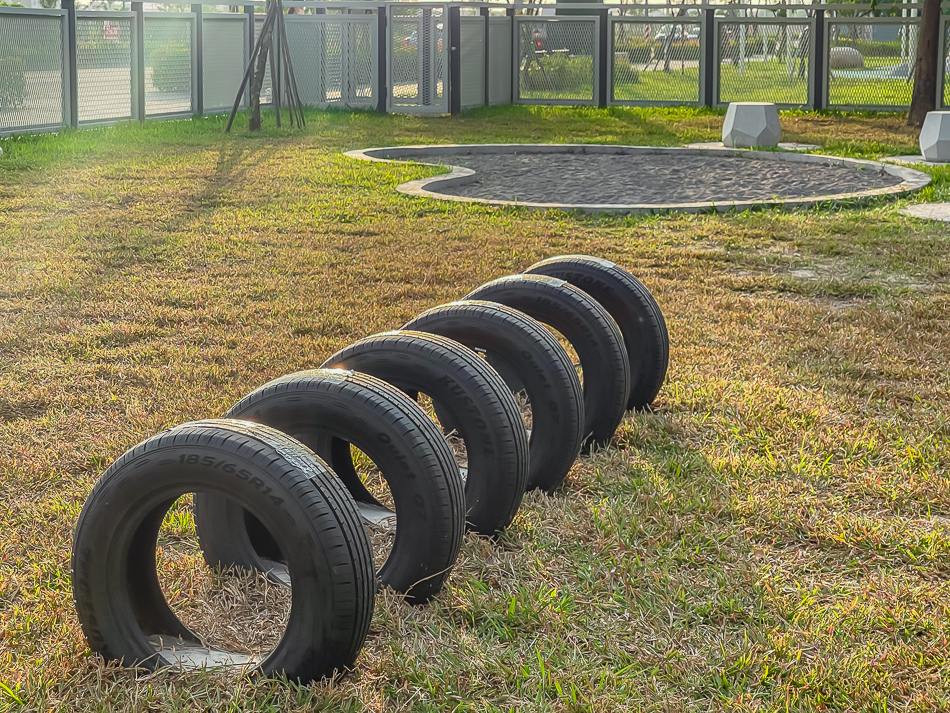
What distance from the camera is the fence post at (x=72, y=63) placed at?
59.6ft

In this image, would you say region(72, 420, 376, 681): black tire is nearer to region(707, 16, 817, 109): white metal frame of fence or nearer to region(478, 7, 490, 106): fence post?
region(707, 16, 817, 109): white metal frame of fence

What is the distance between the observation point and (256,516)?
2.72 metres

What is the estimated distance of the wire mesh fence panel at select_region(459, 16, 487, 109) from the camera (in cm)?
2459

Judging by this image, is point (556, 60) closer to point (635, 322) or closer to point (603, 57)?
point (603, 57)

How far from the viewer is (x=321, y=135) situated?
62.1ft

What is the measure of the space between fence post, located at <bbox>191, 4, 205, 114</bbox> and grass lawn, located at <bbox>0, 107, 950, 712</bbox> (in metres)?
12.2

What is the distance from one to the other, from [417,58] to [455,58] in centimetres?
96

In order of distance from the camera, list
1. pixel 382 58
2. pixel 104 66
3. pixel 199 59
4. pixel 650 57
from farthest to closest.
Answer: pixel 650 57, pixel 382 58, pixel 199 59, pixel 104 66

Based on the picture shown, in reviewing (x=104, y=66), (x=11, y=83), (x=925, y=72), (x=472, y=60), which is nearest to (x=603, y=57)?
(x=472, y=60)

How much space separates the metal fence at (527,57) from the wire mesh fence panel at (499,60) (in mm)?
42

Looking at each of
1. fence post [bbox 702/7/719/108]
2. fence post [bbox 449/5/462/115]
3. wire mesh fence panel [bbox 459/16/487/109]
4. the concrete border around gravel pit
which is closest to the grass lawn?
the concrete border around gravel pit

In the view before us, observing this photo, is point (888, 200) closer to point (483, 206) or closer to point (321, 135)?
point (483, 206)

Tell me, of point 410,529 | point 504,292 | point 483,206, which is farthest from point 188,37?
point 410,529

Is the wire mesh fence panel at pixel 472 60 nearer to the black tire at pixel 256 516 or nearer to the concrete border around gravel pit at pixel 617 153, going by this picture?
the concrete border around gravel pit at pixel 617 153
